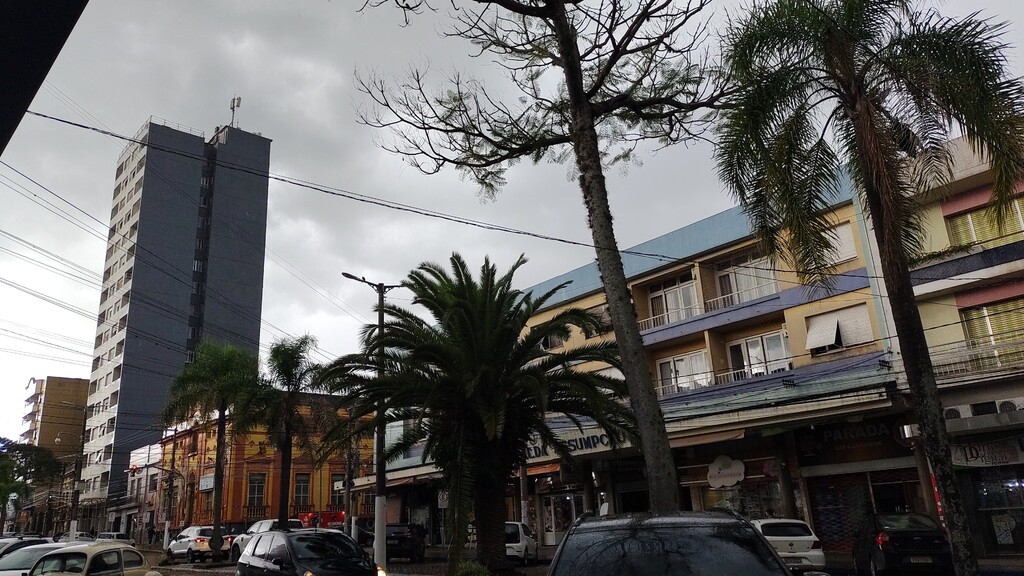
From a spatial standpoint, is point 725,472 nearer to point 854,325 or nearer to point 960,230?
point 854,325

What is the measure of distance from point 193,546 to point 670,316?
23.5 meters

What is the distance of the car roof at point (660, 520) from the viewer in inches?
205

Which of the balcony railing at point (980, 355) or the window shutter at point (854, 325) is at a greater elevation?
the window shutter at point (854, 325)

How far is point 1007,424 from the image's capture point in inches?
763

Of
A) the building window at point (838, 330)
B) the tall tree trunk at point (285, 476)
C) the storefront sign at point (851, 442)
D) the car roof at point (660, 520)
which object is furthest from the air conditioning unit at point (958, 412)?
the tall tree trunk at point (285, 476)

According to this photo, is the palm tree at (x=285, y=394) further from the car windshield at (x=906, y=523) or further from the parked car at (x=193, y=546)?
the car windshield at (x=906, y=523)

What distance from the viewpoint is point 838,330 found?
24.0 metres

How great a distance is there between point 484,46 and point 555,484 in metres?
24.0

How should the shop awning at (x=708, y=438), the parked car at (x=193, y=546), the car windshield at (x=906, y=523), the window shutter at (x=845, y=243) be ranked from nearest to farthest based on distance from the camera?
the car windshield at (x=906, y=523)
the shop awning at (x=708, y=438)
the window shutter at (x=845, y=243)
the parked car at (x=193, y=546)

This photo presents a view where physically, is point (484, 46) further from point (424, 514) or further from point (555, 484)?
point (424, 514)

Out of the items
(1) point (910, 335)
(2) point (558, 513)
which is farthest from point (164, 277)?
(1) point (910, 335)

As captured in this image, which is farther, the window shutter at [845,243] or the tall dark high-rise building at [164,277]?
the tall dark high-rise building at [164,277]

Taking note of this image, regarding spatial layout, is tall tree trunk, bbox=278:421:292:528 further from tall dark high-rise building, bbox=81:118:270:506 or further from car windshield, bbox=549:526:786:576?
tall dark high-rise building, bbox=81:118:270:506

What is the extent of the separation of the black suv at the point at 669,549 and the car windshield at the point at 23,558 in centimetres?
1431
